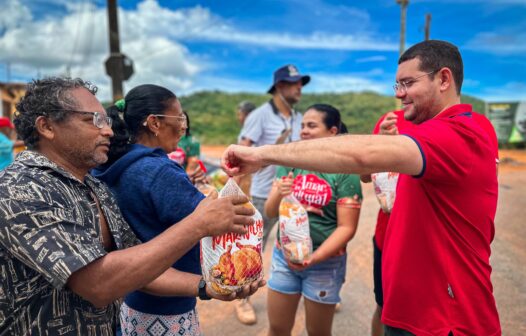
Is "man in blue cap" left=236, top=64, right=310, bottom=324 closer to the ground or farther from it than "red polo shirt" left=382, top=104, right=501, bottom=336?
farther from it

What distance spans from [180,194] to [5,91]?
2304 centimetres

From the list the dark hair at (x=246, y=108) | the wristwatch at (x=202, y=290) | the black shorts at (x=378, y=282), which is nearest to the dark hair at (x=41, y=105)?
the wristwatch at (x=202, y=290)

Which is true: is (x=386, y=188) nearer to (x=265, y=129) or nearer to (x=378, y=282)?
(x=378, y=282)

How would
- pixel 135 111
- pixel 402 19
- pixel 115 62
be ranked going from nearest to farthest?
1. pixel 135 111
2. pixel 115 62
3. pixel 402 19

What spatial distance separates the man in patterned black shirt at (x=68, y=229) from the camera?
137 cm

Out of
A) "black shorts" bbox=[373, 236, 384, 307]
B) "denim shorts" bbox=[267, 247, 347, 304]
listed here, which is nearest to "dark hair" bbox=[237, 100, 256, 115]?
"denim shorts" bbox=[267, 247, 347, 304]

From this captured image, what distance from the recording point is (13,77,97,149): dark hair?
5.39 feet

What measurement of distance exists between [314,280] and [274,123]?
2.36 meters

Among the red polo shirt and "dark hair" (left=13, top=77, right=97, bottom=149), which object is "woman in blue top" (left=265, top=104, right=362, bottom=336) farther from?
"dark hair" (left=13, top=77, right=97, bottom=149)

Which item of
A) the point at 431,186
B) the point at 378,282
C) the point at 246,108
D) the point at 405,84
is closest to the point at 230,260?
the point at 431,186

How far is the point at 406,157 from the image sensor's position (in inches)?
63.4

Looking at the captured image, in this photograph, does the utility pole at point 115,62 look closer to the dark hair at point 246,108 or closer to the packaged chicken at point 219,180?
the dark hair at point 246,108

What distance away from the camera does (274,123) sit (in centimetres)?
500

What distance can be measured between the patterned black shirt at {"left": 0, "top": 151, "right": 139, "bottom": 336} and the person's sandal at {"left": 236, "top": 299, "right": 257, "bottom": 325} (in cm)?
287
